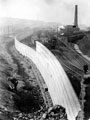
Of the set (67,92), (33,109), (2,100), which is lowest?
(33,109)

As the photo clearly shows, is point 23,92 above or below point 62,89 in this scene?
Answer: below

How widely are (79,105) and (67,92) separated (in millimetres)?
3187

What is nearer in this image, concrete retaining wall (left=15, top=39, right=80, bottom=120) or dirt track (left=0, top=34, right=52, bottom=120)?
concrete retaining wall (left=15, top=39, right=80, bottom=120)

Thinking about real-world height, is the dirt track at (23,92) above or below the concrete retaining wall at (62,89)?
below

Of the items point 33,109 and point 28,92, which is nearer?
point 33,109

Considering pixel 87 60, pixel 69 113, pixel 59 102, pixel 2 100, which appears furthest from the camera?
pixel 87 60

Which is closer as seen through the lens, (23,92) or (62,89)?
(62,89)

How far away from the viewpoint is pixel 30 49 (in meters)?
44.0

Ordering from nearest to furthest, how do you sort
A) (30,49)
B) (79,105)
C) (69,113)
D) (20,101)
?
(79,105)
(69,113)
(20,101)
(30,49)

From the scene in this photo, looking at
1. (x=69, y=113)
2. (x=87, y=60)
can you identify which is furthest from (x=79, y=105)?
(x=87, y=60)

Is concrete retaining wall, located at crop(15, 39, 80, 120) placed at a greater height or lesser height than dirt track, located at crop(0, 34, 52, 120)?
greater

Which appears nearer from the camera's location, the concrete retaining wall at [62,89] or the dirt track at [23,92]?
the concrete retaining wall at [62,89]

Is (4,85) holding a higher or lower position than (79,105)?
lower

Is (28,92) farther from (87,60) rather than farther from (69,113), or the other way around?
(69,113)
